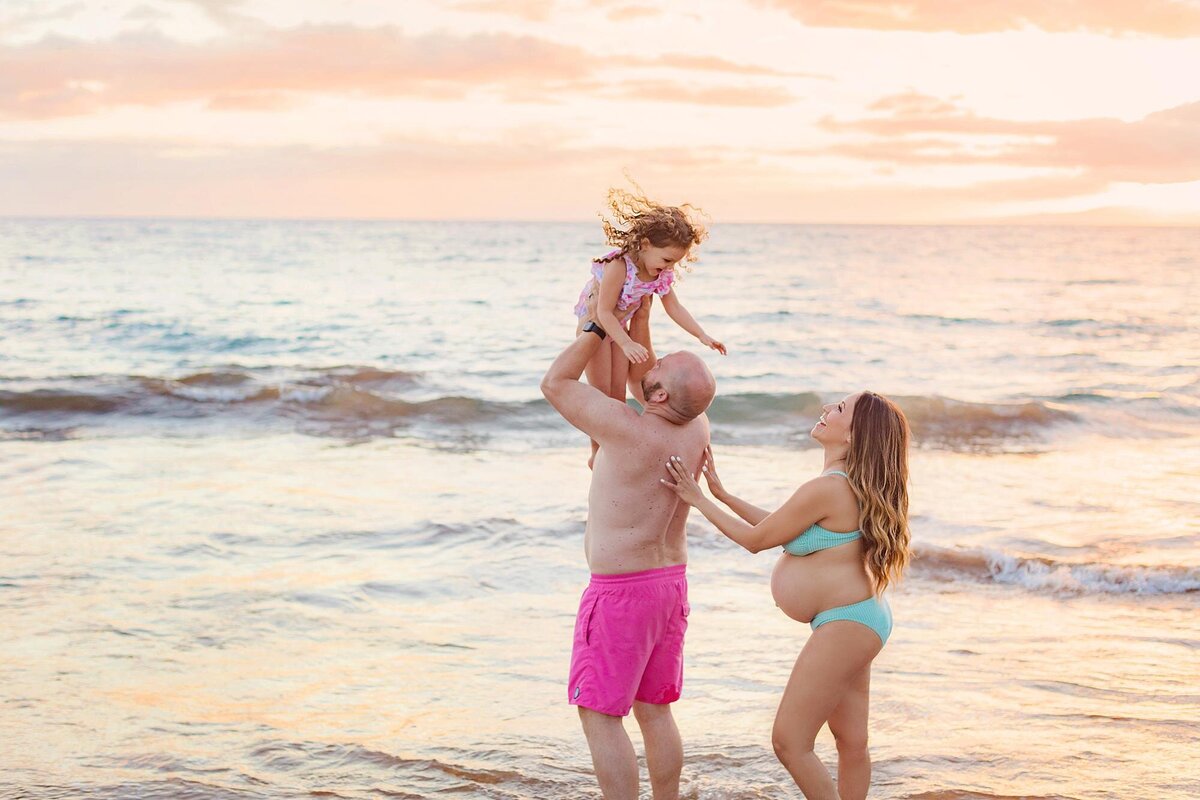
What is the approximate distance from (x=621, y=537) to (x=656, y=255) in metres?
1.09

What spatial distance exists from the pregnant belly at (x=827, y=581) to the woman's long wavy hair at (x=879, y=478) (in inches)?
2.4


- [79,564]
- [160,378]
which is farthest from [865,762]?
[160,378]

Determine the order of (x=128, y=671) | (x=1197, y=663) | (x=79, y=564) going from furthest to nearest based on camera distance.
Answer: (x=79, y=564), (x=1197, y=663), (x=128, y=671)

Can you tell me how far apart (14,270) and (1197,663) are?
47.1 metres

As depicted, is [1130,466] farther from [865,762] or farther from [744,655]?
[865,762]

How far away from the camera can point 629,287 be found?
432 centimetres

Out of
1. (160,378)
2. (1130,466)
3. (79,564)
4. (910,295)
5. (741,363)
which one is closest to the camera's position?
(79,564)

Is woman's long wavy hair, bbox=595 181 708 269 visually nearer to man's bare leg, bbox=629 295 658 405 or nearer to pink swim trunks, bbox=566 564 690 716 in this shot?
man's bare leg, bbox=629 295 658 405

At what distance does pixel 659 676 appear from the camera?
431cm

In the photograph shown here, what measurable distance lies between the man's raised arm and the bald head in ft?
0.43

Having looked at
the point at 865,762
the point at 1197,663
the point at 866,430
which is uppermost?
the point at 866,430

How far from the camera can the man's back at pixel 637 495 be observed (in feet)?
13.4

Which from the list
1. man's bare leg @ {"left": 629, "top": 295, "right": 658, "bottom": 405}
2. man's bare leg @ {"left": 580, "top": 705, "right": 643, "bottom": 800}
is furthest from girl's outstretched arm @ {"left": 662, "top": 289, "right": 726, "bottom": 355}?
man's bare leg @ {"left": 580, "top": 705, "right": 643, "bottom": 800}

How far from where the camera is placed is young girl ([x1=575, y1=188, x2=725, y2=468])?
4.24 meters
